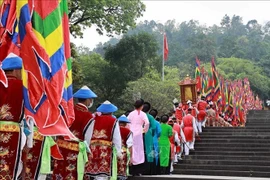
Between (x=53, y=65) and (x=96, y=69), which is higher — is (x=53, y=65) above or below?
below

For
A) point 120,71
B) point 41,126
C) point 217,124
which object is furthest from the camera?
point 120,71

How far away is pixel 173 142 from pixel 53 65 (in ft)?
30.4

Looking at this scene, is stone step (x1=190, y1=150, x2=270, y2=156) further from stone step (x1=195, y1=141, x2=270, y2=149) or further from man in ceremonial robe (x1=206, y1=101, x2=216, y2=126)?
man in ceremonial robe (x1=206, y1=101, x2=216, y2=126)


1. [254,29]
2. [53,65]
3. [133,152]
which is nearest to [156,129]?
[133,152]

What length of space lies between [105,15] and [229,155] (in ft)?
49.0

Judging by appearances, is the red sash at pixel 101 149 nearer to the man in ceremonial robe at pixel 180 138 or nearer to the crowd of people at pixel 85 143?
the crowd of people at pixel 85 143

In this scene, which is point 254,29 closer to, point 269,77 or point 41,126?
point 269,77

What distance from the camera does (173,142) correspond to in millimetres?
13945

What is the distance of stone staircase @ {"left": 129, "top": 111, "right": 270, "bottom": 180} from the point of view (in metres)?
14.1

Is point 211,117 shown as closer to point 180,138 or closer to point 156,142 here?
point 180,138

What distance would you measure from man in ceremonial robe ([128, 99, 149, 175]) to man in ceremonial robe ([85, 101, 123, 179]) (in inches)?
108

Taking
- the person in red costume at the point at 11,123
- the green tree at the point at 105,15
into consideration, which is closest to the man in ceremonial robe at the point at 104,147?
the person in red costume at the point at 11,123

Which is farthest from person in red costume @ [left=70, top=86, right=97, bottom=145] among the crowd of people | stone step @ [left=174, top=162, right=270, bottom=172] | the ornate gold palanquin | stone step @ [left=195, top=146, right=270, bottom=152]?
the ornate gold palanquin

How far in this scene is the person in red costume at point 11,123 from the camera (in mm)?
5008
